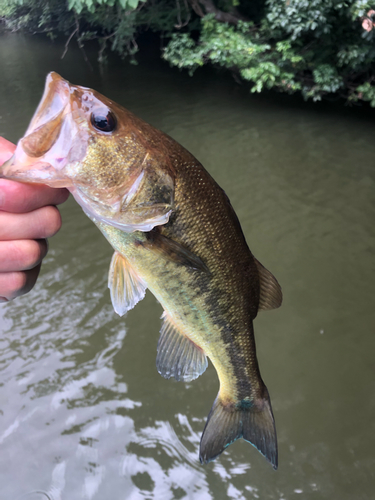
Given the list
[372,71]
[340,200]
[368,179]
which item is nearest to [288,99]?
[372,71]

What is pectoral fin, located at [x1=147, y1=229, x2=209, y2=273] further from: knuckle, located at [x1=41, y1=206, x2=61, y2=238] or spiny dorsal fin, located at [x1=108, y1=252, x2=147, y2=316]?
knuckle, located at [x1=41, y1=206, x2=61, y2=238]

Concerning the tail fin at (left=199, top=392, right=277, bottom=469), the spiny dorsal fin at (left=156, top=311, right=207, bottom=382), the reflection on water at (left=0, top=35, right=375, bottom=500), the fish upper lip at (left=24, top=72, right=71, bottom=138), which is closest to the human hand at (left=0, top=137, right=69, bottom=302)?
the fish upper lip at (left=24, top=72, right=71, bottom=138)

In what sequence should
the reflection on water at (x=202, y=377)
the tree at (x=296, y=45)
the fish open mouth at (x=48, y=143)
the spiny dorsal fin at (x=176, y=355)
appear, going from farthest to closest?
the tree at (x=296, y=45) → the reflection on water at (x=202, y=377) → the spiny dorsal fin at (x=176, y=355) → the fish open mouth at (x=48, y=143)

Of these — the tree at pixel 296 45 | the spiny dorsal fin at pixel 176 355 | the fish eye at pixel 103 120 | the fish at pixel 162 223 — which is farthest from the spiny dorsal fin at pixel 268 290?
the tree at pixel 296 45

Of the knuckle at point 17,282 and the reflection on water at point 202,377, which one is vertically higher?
the knuckle at point 17,282

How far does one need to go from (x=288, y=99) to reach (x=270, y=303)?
28.8 ft

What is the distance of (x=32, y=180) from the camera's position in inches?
37.2

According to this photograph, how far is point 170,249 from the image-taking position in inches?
47.8

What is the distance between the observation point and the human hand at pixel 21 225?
99cm

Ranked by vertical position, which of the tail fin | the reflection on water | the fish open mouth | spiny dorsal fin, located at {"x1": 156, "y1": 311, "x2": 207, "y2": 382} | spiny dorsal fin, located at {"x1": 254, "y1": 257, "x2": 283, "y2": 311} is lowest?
the reflection on water

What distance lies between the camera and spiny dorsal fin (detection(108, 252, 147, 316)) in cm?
133

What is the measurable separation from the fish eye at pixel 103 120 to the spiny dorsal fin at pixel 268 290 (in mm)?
820

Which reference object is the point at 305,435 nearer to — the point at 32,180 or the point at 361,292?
the point at 361,292

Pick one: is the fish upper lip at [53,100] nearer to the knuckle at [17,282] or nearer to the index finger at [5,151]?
the index finger at [5,151]
